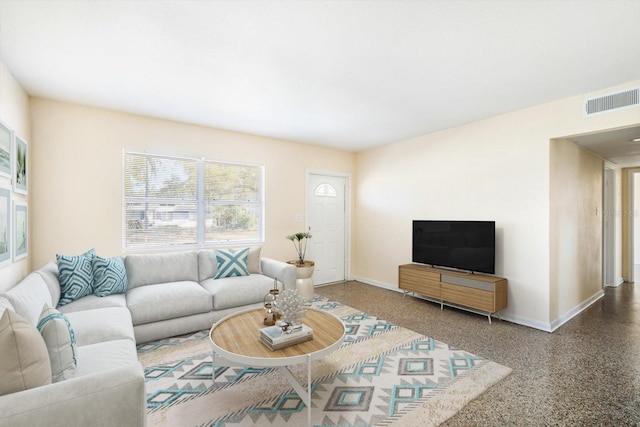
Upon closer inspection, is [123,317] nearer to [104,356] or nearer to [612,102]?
[104,356]

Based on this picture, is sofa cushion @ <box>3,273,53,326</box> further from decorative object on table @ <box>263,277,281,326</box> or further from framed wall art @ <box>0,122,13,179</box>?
decorative object on table @ <box>263,277,281,326</box>

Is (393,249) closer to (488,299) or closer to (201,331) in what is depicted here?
(488,299)

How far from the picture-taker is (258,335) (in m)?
2.19

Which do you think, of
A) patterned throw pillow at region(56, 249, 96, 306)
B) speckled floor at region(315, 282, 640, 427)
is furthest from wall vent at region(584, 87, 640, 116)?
patterned throw pillow at region(56, 249, 96, 306)

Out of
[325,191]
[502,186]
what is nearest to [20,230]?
[325,191]

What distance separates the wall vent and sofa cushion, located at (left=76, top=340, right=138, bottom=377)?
4.41 meters

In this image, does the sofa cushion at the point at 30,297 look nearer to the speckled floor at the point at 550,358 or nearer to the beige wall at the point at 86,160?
the beige wall at the point at 86,160

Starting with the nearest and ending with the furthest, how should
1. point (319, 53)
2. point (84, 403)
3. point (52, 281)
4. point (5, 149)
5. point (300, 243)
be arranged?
point (84, 403), point (319, 53), point (5, 149), point (52, 281), point (300, 243)

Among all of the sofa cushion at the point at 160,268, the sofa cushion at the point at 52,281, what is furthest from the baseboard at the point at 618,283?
the sofa cushion at the point at 52,281

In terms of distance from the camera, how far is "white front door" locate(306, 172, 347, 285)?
17.4 feet

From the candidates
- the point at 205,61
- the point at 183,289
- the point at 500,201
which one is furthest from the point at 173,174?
the point at 500,201

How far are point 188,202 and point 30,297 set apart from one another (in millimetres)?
2226

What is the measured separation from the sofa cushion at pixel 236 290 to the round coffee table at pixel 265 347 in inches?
30.8

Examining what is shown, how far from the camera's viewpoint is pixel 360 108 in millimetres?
3467
